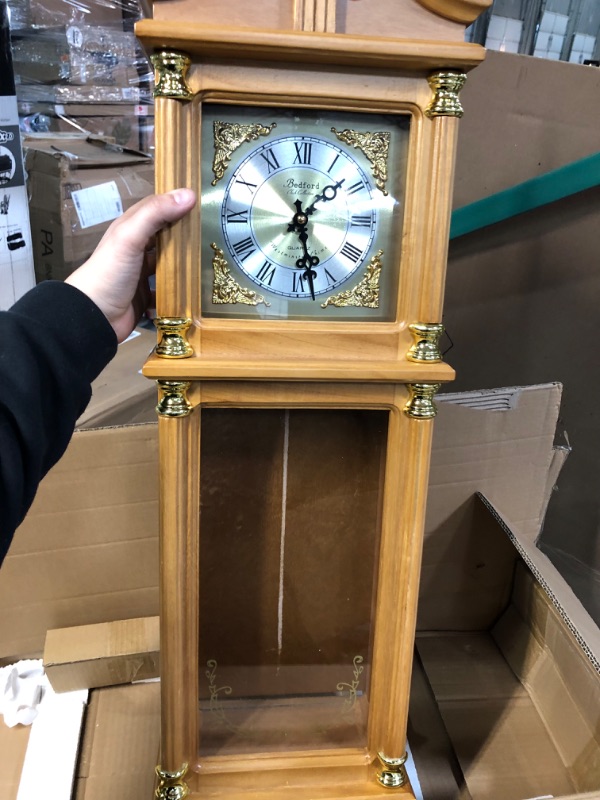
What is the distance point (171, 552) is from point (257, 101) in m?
0.50

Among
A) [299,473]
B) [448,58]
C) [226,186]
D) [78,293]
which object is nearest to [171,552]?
[299,473]

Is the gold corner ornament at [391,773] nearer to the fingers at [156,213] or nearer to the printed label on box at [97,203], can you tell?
the fingers at [156,213]

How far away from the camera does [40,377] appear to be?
0.62m

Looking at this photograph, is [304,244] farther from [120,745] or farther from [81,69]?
[81,69]

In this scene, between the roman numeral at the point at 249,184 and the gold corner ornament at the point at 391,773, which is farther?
the gold corner ornament at the point at 391,773

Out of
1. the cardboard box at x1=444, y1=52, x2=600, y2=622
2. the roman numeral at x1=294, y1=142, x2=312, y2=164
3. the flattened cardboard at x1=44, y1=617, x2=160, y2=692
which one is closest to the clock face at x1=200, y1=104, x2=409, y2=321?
the roman numeral at x1=294, y1=142, x2=312, y2=164

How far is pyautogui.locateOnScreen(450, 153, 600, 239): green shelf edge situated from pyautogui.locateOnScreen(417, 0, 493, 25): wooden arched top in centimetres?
70

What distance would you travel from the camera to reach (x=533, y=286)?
1.40 meters

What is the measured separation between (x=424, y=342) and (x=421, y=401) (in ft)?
0.22

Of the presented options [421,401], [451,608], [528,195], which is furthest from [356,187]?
[451,608]

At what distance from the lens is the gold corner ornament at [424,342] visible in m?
0.70

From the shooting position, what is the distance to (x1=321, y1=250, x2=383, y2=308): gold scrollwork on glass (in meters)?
0.71

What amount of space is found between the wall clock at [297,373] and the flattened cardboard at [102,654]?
0.87 ft

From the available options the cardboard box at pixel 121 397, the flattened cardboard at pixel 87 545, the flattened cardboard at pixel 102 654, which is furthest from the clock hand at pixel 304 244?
the flattened cardboard at pixel 102 654
